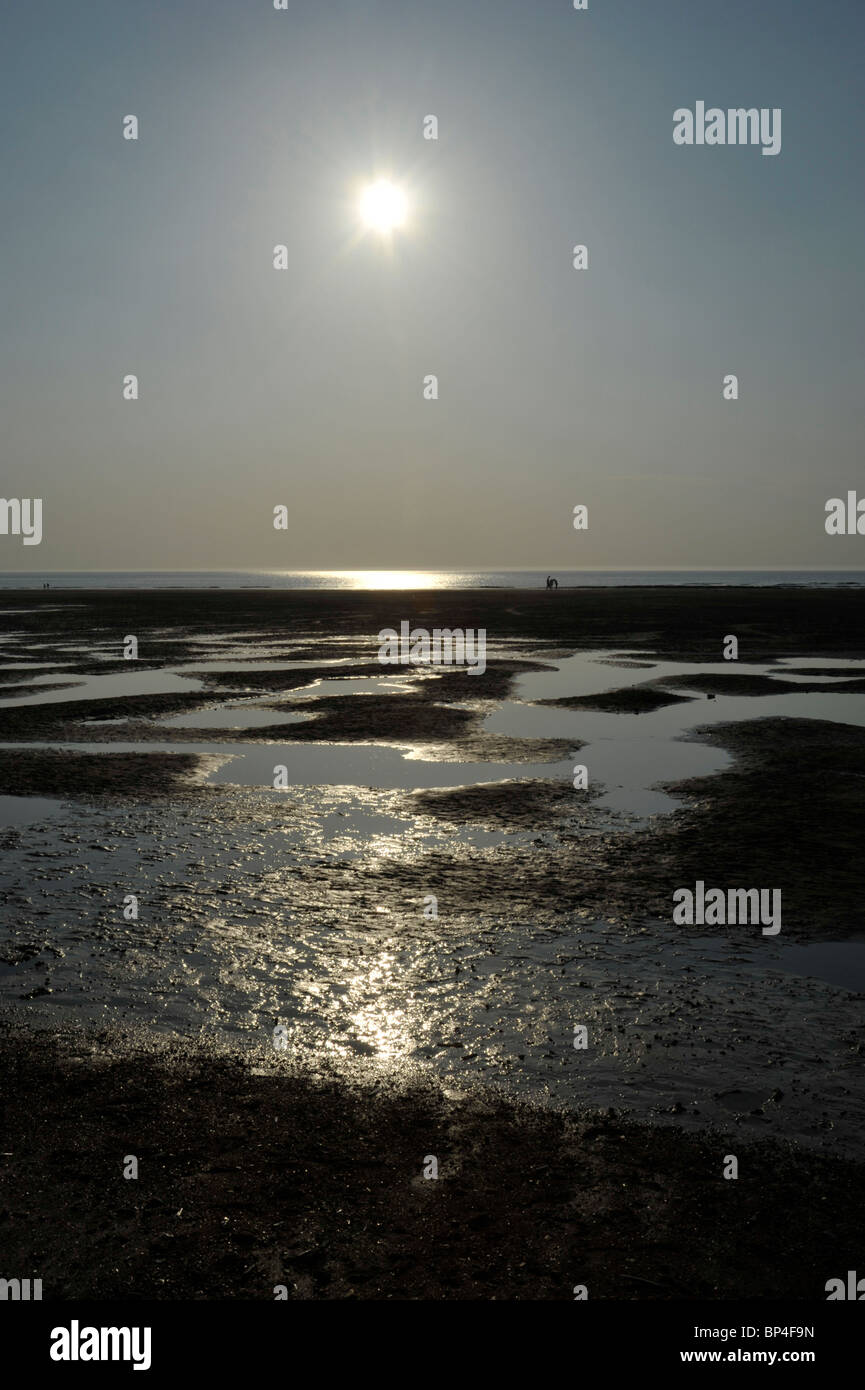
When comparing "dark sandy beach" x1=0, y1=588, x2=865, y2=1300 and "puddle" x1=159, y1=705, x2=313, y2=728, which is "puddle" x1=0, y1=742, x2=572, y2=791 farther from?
"puddle" x1=159, y1=705, x2=313, y2=728

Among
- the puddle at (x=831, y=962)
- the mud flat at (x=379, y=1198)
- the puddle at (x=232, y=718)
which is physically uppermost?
the puddle at (x=232, y=718)

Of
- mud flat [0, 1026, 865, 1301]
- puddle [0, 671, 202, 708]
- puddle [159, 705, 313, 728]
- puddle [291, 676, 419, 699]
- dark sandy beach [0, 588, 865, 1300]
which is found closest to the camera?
mud flat [0, 1026, 865, 1301]

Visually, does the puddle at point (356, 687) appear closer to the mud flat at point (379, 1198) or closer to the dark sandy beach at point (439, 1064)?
the dark sandy beach at point (439, 1064)

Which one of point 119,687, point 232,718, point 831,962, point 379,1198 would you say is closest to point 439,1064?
point 379,1198

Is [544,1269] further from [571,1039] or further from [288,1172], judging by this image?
[571,1039]

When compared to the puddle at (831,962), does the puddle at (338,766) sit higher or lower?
higher

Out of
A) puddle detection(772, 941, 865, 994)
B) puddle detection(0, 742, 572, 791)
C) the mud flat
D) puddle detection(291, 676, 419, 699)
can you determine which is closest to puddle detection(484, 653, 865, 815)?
puddle detection(0, 742, 572, 791)

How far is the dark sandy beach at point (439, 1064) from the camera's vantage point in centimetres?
529

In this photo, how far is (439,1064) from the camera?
7.34m

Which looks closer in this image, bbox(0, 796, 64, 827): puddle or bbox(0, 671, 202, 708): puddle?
bbox(0, 796, 64, 827): puddle

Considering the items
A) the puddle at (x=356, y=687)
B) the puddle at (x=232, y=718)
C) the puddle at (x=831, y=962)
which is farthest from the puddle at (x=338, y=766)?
the puddle at (x=831, y=962)

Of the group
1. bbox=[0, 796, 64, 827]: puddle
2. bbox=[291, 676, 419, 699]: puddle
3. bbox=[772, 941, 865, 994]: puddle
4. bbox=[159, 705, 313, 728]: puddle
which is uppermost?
bbox=[291, 676, 419, 699]: puddle

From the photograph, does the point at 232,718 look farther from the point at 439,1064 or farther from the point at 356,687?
the point at 439,1064

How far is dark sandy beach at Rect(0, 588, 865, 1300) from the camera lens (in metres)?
5.29
